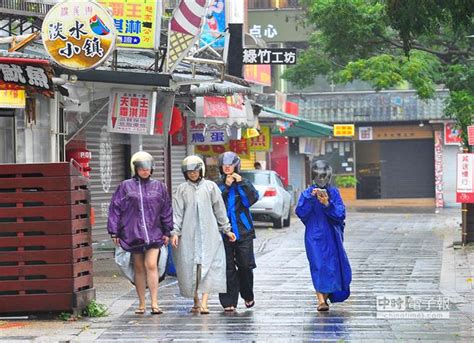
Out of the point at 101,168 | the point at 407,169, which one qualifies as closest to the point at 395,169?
the point at 407,169

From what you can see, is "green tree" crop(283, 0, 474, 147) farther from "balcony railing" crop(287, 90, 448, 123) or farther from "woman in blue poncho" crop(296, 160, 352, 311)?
"balcony railing" crop(287, 90, 448, 123)

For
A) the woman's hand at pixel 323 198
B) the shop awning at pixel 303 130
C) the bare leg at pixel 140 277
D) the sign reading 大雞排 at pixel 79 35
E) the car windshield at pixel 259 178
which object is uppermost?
the sign reading 大雞排 at pixel 79 35

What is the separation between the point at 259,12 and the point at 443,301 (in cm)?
3502

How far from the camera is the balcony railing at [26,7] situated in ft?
52.5

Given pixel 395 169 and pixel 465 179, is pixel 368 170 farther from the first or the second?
pixel 465 179

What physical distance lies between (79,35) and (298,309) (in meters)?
5.43

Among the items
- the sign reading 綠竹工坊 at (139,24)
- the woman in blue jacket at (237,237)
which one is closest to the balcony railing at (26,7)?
the sign reading 綠竹工坊 at (139,24)

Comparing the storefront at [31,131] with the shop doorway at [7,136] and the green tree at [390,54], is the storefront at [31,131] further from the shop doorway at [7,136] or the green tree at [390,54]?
the green tree at [390,54]

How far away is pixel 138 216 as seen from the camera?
11.9 metres

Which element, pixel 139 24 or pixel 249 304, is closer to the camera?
pixel 249 304

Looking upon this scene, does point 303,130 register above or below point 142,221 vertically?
above

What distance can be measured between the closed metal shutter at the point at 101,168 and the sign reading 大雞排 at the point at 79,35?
522 cm

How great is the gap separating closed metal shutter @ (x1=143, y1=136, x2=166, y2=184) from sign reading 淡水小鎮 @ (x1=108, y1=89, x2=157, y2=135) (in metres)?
5.39

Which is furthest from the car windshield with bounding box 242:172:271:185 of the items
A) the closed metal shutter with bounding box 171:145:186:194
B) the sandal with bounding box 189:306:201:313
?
the sandal with bounding box 189:306:201:313
